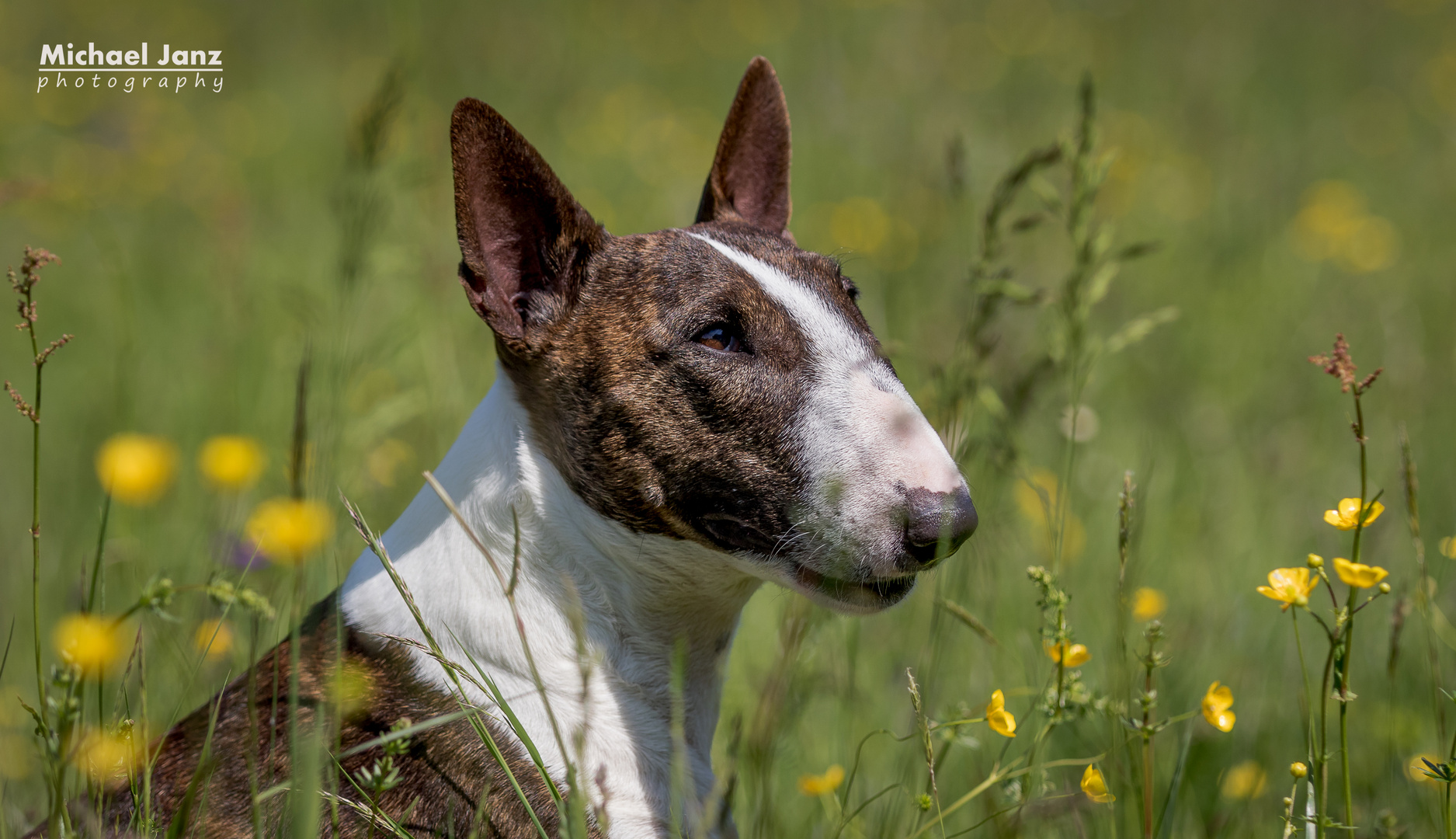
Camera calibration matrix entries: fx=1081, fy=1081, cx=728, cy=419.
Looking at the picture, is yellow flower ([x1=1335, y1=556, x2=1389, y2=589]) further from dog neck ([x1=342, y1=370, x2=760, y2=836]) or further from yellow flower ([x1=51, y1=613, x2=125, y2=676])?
yellow flower ([x1=51, y1=613, x2=125, y2=676])

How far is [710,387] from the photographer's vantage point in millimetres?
2643

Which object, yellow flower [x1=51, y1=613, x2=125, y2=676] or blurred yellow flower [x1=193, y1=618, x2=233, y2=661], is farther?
blurred yellow flower [x1=193, y1=618, x2=233, y2=661]

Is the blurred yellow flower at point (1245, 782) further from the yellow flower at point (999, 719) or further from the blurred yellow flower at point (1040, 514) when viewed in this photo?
the blurred yellow flower at point (1040, 514)

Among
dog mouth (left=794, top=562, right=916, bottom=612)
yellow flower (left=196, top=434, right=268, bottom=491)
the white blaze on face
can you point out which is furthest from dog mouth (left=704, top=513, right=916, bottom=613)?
yellow flower (left=196, top=434, right=268, bottom=491)

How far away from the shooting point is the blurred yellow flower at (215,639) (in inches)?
106

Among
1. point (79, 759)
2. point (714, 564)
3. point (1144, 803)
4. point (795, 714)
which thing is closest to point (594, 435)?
point (714, 564)

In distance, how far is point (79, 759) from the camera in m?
1.89

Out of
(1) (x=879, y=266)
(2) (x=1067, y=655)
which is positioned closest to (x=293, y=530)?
(2) (x=1067, y=655)

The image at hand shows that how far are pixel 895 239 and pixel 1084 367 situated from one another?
4125 millimetres

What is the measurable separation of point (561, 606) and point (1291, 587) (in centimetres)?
154

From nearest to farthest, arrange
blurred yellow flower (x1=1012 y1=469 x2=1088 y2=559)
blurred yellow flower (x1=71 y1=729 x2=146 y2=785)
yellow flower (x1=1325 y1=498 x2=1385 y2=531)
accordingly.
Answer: yellow flower (x1=1325 y1=498 x2=1385 y2=531) < blurred yellow flower (x1=71 y1=729 x2=146 y2=785) < blurred yellow flower (x1=1012 y1=469 x2=1088 y2=559)

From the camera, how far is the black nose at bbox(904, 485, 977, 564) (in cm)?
224

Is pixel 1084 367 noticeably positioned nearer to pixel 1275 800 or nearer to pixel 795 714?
pixel 795 714

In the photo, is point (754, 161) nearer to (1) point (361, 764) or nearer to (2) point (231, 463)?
(2) point (231, 463)
